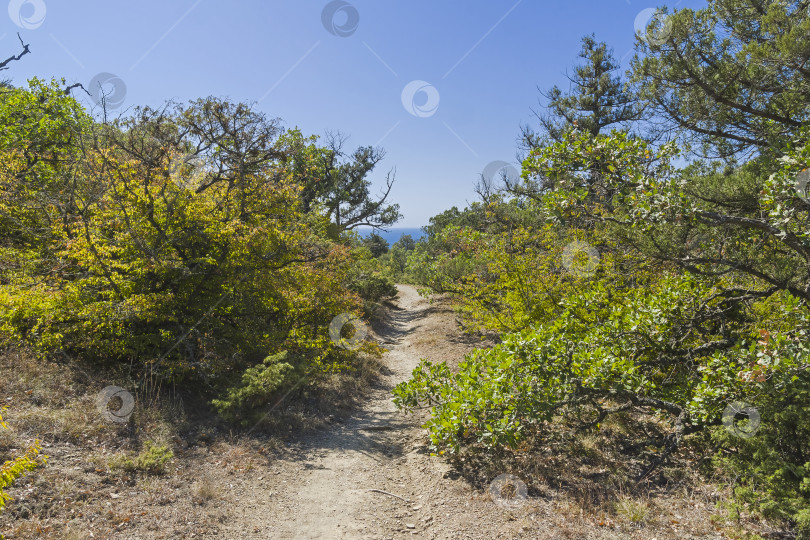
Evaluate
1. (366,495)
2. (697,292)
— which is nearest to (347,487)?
(366,495)

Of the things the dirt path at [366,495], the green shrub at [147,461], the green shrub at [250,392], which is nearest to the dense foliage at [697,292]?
the dirt path at [366,495]

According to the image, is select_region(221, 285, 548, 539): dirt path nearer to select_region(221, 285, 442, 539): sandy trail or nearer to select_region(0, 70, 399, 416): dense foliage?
select_region(221, 285, 442, 539): sandy trail

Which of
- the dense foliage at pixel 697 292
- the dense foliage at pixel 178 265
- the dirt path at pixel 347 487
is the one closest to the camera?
the dense foliage at pixel 697 292

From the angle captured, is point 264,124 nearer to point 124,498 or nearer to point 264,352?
point 264,352

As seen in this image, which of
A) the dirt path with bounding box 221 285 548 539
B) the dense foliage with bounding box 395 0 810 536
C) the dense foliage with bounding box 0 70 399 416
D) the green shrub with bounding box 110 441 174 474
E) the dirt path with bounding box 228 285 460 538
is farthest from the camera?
the dense foliage with bounding box 0 70 399 416

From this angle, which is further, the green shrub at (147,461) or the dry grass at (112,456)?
the green shrub at (147,461)

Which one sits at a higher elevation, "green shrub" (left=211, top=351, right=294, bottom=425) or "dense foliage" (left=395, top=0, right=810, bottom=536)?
"dense foliage" (left=395, top=0, right=810, bottom=536)

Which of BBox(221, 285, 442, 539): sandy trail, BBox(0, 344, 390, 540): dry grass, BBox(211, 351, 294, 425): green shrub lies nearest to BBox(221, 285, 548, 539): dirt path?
BBox(221, 285, 442, 539): sandy trail

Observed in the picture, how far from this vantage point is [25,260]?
27.6 feet

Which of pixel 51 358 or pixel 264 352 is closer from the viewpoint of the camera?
pixel 51 358

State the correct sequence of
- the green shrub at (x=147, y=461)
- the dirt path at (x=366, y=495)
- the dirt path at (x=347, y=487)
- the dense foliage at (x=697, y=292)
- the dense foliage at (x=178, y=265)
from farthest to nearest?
the dense foliage at (x=178, y=265)
the green shrub at (x=147, y=461)
the dirt path at (x=347, y=487)
the dirt path at (x=366, y=495)
the dense foliage at (x=697, y=292)

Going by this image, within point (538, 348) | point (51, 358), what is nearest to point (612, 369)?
point (538, 348)

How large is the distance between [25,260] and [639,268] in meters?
12.0

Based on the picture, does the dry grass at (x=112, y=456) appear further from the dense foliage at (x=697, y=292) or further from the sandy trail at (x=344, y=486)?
the dense foliage at (x=697, y=292)
